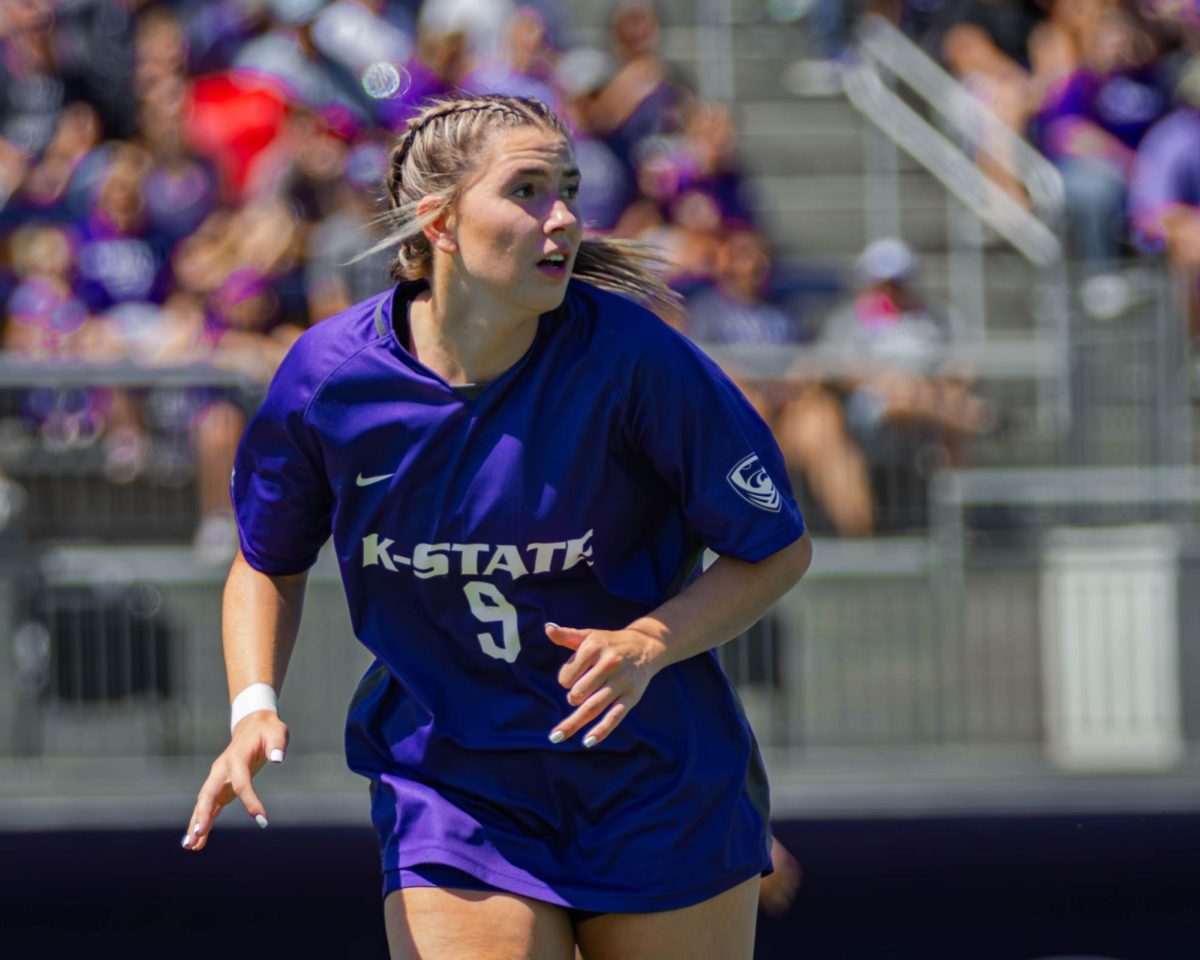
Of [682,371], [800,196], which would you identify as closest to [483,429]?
[682,371]

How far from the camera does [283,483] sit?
3.27m

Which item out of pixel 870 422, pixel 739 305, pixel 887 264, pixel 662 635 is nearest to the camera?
pixel 662 635

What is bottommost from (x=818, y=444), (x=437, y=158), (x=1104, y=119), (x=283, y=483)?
(x=818, y=444)

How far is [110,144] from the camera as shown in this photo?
29.3 ft

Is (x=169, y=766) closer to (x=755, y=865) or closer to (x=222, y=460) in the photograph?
(x=222, y=460)

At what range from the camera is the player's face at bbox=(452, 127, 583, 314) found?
3020mm

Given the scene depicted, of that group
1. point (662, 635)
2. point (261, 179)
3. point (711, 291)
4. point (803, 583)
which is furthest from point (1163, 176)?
point (662, 635)

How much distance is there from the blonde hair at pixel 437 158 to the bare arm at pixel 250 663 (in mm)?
588

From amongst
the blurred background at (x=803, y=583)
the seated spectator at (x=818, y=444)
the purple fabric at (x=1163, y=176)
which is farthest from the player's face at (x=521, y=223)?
the purple fabric at (x=1163, y=176)

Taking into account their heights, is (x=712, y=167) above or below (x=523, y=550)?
above

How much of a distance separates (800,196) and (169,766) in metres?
5.18

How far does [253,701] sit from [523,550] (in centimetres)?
53

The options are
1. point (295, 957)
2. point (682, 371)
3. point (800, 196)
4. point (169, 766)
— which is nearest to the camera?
point (682, 371)

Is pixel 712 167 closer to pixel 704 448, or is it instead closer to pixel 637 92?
pixel 637 92
